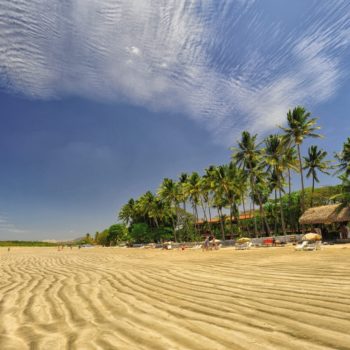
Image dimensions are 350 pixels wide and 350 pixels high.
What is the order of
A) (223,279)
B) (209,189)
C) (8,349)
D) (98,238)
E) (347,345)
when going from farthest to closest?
1. (98,238)
2. (209,189)
3. (223,279)
4. (8,349)
5. (347,345)

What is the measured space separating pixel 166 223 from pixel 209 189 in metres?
19.8

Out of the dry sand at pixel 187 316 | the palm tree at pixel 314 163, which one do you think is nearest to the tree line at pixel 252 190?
the palm tree at pixel 314 163

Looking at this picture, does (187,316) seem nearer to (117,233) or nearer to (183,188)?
(183,188)

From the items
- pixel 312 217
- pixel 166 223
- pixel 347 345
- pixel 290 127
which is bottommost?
pixel 347 345

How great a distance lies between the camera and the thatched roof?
86.3ft

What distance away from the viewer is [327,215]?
2766 cm

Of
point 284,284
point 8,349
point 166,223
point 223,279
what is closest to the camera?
point 8,349

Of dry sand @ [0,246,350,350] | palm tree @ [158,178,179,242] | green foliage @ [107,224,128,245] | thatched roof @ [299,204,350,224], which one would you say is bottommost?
dry sand @ [0,246,350,350]

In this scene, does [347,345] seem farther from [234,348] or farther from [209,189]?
[209,189]

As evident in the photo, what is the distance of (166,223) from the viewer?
61531mm

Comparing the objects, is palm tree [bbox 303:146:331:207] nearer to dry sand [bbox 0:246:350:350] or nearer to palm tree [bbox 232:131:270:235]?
palm tree [bbox 232:131:270:235]

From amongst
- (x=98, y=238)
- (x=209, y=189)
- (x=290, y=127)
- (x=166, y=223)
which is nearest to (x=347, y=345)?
(x=290, y=127)

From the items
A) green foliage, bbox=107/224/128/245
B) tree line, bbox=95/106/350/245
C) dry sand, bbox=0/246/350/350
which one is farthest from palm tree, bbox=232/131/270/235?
green foliage, bbox=107/224/128/245

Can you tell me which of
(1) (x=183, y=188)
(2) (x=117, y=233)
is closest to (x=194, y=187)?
(1) (x=183, y=188)
